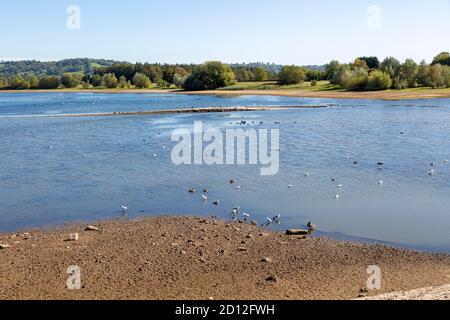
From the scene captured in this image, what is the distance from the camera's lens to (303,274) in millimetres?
15617

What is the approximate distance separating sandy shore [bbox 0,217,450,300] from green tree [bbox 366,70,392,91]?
337ft

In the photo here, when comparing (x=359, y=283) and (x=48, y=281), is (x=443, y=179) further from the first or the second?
(x=48, y=281)

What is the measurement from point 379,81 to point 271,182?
313ft

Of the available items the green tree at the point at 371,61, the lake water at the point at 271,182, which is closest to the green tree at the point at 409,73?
the green tree at the point at 371,61

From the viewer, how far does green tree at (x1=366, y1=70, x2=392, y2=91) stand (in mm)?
115312

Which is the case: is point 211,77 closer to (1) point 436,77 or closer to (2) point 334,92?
(2) point 334,92

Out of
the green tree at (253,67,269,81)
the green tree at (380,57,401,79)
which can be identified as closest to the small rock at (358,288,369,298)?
the green tree at (380,57,401,79)

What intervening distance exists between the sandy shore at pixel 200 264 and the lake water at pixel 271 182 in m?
2.12

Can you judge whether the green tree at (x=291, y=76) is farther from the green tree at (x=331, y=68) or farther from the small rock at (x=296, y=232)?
the small rock at (x=296, y=232)

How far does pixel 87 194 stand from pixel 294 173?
475 inches

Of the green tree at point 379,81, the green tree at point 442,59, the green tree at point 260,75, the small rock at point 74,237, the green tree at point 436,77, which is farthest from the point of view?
the green tree at point 260,75

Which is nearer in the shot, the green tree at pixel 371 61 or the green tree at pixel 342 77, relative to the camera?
the green tree at pixel 342 77

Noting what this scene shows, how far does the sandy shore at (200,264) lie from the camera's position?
47.4 ft
